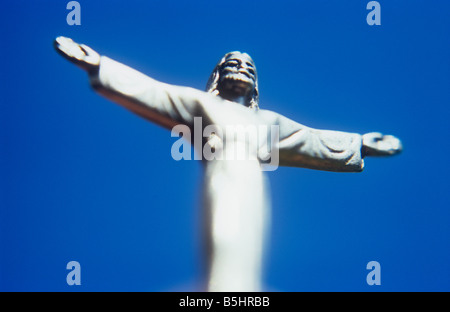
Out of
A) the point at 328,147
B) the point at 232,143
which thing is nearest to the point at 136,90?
the point at 232,143

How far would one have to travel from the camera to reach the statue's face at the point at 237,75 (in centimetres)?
784

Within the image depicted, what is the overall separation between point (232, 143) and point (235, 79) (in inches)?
31.0

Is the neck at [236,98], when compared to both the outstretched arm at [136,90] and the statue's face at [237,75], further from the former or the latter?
the outstretched arm at [136,90]

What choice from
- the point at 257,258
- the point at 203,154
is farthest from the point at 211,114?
the point at 257,258

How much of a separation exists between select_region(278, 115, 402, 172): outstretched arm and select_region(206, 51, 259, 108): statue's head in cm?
39

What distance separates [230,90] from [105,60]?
1183 millimetres

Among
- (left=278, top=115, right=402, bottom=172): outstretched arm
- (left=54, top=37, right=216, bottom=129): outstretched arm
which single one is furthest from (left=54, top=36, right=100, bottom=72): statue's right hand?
(left=278, top=115, right=402, bottom=172): outstretched arm

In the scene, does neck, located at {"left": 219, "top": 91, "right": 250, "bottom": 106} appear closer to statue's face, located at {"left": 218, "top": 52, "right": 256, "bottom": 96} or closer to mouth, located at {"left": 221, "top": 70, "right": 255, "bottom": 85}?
statue's face, located at {"left": 218, "top": 52, "right": 256, "bottom": 96}

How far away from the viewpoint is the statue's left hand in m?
7.99

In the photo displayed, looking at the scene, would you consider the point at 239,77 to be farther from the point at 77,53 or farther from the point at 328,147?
the point at 77,53

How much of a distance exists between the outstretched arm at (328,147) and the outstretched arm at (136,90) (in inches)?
32.7

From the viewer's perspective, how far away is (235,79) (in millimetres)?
7820

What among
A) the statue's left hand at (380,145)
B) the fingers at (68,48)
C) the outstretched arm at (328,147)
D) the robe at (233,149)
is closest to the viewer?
the robe at (233,149)

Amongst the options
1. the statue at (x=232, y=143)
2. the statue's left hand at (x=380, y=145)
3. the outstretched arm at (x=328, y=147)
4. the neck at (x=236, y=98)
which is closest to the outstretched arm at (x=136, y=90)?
the statue at (x=232, y=143)
